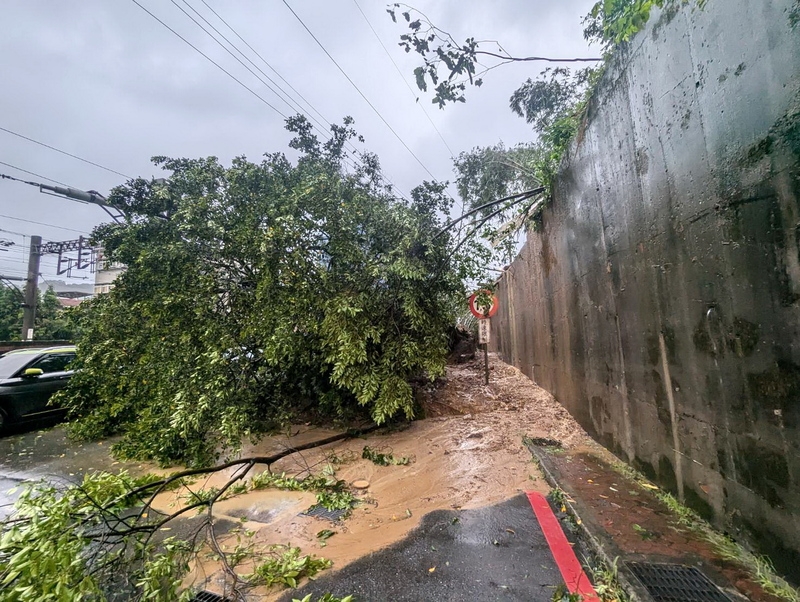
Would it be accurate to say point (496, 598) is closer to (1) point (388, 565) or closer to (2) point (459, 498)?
(1) point (388, 565)

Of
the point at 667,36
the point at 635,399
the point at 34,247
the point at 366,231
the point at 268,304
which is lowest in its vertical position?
the point at 635,399

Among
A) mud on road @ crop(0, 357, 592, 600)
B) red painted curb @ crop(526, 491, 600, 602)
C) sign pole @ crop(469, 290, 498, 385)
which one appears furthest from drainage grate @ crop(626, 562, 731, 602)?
sign pole @ crop(469, 290, 498, 385)

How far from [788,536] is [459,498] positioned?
2.46 metres

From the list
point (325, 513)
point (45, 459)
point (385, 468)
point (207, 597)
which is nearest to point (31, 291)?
point (45, 459)

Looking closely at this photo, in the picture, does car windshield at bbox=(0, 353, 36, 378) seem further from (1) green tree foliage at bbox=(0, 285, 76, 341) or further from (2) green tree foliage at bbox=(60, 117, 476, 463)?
(1) green tree foliage at bbox=(0, 285, 76, 341)

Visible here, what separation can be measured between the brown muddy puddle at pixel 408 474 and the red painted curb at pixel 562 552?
1.25ft

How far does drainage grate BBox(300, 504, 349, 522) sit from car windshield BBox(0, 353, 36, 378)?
715 cm

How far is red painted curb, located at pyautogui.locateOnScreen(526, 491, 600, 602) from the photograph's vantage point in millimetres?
2268

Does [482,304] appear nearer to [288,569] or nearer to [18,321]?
[288,569]

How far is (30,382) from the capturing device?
6.99 m

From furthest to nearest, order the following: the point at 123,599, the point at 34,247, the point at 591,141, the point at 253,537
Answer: the point at 34,247 → the point at 591,141 → the point at 253,537 → the point at 123,599

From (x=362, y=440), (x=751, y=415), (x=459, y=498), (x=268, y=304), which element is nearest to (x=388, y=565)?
(x=459, y=498)

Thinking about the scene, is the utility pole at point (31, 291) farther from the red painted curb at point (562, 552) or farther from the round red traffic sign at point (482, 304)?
the red painted curb at point (562, 552)

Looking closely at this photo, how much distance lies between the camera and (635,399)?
376 centimetres
